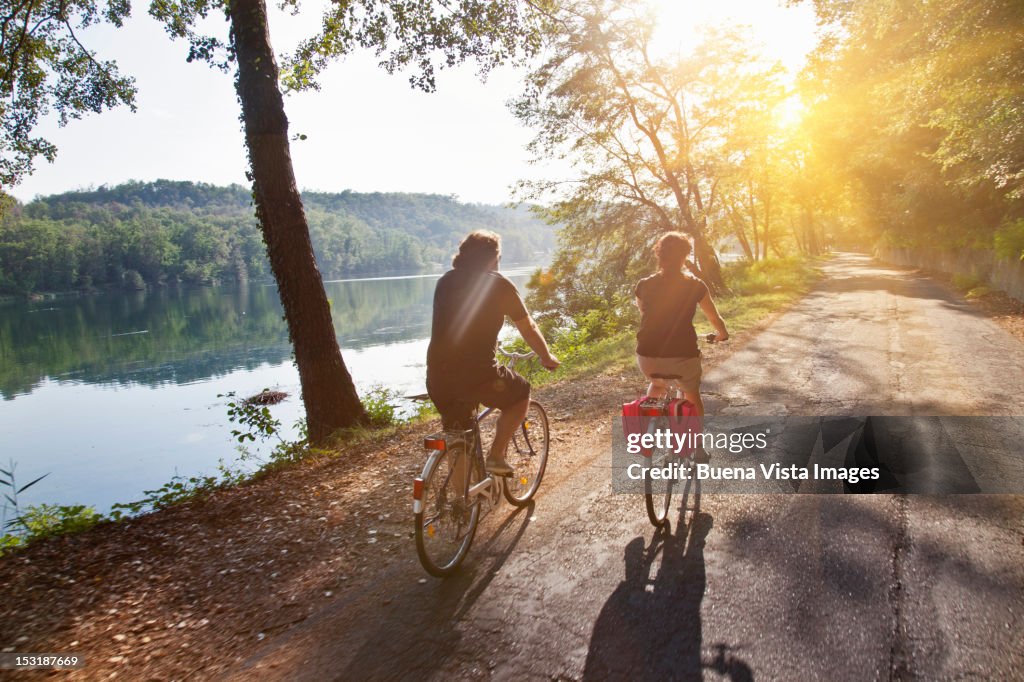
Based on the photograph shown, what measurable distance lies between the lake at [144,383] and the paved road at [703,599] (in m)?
9.89

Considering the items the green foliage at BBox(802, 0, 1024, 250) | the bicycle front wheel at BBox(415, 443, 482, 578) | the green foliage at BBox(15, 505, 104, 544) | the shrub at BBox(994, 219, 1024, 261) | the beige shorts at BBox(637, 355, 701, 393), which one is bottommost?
the green foliage at BBox(15, 505, 104, 544)

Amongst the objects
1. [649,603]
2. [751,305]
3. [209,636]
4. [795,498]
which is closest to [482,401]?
[649,603]

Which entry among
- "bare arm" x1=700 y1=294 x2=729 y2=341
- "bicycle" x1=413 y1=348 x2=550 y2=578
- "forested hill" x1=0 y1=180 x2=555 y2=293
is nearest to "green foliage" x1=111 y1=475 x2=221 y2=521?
"bicycle" x1=413 y1=348 x2=550 y2=578

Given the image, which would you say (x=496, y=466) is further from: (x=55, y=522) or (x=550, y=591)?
(x=55, y=522)

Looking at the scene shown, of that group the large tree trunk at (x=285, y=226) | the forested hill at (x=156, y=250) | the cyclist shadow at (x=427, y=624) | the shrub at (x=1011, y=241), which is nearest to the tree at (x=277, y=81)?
the large tree trunk at (x=285, y=226)

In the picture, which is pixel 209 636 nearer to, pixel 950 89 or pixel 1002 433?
pixel 1002 433

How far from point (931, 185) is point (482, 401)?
24.9 metres

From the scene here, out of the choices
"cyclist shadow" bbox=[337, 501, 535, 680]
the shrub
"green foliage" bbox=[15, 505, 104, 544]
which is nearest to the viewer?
"cyclist shadow" bbox=[337, 501, 535, 680]

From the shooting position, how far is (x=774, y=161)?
24312mm

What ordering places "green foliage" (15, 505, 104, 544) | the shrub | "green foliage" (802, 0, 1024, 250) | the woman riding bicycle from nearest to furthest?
the woman riding bicycle < "green foliage" (15, 505, 104, 544) < "green foliage" (802, 0, 1024, 250) < the shrub

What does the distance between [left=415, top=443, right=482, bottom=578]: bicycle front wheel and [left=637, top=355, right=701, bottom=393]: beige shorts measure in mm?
1591

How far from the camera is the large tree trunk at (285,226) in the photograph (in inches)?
264

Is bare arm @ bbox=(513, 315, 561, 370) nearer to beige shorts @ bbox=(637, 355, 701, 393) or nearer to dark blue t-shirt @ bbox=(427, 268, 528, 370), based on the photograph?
dark blue t-shirt @ bbox=(427, 268, 528, 370)

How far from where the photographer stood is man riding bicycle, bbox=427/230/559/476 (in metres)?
3.69
